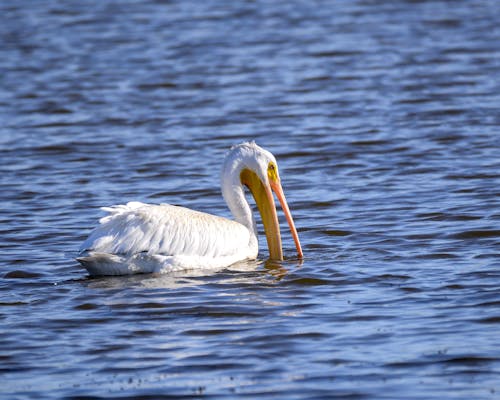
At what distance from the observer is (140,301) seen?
21.1 feet

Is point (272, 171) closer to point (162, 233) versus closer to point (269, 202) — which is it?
point (269, 202)

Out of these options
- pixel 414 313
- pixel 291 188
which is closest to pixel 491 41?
pixel 291 188

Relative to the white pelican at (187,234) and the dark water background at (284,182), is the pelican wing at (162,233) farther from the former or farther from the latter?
the dark water background at (284,182)

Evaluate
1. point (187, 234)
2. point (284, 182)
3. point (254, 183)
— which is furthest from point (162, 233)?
point (284, 182)

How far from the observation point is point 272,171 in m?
7.86

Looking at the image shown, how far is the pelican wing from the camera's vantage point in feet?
22.7

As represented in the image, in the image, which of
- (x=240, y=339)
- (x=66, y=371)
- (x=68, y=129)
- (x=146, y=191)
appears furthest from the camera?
(x=68, y=129)

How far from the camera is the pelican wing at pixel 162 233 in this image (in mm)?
6918

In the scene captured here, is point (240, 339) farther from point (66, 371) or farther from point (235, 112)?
point (235, 112)

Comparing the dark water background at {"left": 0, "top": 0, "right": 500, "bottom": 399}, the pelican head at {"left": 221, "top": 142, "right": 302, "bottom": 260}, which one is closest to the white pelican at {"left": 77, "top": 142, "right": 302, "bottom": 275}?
the pelican head at {"left": 221, "top": 142, "right": 302, "bottom": 260}

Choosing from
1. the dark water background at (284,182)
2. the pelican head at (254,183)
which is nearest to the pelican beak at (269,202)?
the pelican head at (254,183)

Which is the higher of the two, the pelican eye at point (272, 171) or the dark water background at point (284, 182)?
the pelican eye at point (272, 171)

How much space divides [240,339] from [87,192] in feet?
14.0

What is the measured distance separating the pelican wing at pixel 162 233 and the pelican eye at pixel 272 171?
553 millimetres
